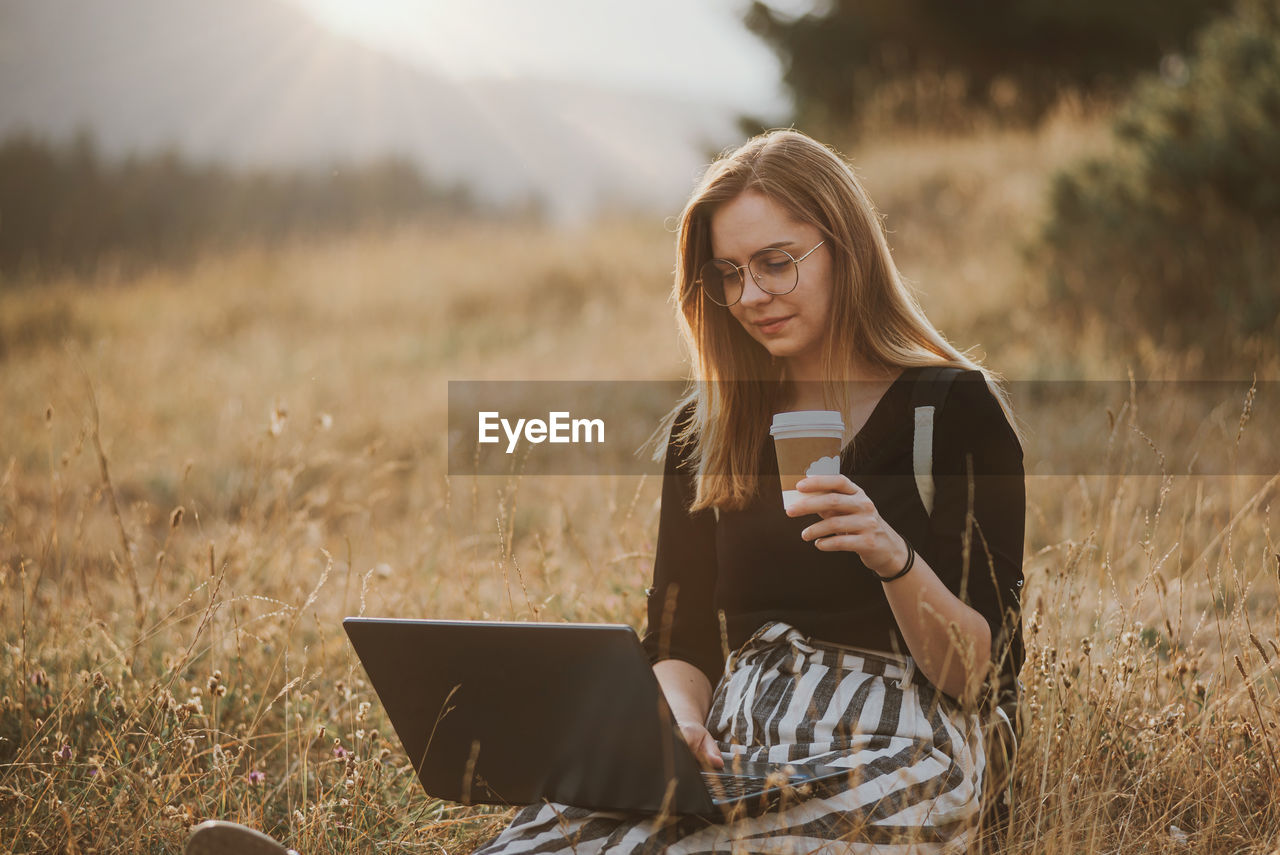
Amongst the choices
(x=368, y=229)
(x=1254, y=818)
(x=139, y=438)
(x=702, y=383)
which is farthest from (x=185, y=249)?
(x=1254, y=818)

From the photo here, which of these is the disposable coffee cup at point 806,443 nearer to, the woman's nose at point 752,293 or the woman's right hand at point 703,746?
the woman's right hand at point 703,746

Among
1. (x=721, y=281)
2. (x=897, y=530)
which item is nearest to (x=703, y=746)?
(x=897, y=530)

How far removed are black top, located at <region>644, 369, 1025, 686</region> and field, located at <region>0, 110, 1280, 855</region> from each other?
44 centimetres

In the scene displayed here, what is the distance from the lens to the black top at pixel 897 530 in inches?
78.6

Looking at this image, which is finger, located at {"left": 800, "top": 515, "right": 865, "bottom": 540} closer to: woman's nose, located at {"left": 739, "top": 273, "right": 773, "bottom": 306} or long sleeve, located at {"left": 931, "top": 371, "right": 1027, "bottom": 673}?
long sleeve, located at {"left": 931, "top": 371, "right": 1027, "bottom": 673}

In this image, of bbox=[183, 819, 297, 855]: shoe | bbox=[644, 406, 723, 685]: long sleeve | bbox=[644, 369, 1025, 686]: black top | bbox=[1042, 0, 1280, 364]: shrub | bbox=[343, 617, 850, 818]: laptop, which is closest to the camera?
bbox=[183, 819, 297, 855]: shoe

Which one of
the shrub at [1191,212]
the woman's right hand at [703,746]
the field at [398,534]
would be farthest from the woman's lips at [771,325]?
the shrub at [1191,212]

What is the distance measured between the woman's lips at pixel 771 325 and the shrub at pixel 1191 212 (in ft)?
17.6

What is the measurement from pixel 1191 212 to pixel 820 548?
6873mm

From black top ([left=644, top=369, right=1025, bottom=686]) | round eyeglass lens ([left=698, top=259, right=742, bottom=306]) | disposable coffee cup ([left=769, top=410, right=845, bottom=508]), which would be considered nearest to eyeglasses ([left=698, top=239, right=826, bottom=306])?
round eyeglass lens ([left=698, top=259, right=742, bottom=306])

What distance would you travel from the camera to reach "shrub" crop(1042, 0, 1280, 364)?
6.63 metres

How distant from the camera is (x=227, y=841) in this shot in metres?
1.53

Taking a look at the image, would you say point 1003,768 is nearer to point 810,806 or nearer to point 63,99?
point 810,806

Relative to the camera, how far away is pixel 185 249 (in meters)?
15.6
